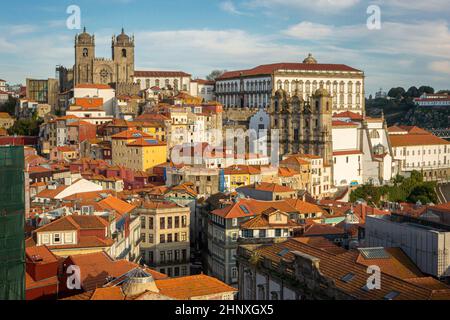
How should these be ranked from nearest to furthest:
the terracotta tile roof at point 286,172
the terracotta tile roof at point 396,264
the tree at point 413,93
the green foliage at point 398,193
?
the terracotta tile roof at point 396,264 < the terracotta tile roof at point 286,172 < the green foliage at point 398,193 < the tree at point 413,93

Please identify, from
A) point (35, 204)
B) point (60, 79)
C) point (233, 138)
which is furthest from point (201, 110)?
point (35, 204)

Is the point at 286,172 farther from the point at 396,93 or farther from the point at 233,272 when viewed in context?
the point at 396,93

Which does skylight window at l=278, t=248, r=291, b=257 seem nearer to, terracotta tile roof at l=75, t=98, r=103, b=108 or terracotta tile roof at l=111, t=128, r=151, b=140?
terracotta tile roof at l=111, t=128, r=151, b=140

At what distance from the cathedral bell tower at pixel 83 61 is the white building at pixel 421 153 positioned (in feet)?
125

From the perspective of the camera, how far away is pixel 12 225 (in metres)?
20.4

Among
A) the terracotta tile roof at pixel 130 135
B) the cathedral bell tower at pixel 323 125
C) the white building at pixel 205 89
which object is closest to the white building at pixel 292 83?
the white building at pixel 205 89

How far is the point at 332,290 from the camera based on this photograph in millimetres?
18328

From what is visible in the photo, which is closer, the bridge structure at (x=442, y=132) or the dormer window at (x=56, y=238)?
the dormer window at (x=56, y=238)

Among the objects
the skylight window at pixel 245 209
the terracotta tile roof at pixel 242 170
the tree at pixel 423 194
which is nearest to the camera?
the skylight window at pixel 245 209

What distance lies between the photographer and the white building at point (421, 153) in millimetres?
84156

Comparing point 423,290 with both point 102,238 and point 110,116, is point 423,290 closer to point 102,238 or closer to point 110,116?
point 102,238

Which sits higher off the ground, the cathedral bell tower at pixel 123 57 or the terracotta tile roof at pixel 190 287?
the cathedral bell tower at pixel 123 57

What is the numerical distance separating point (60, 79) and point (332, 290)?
8529cm

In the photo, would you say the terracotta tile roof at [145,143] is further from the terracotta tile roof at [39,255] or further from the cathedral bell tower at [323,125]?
the terracotta tile roof at [39,255]
